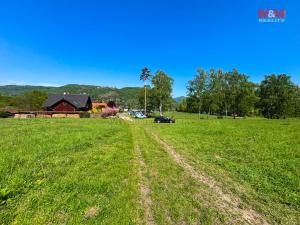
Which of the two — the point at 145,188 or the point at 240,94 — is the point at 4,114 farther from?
the point at 240,94

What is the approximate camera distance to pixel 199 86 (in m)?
64.5

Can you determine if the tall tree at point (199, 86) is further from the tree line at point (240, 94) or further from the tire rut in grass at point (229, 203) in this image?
the tire rut in grass at point (229, 203)

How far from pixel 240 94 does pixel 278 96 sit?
1571 cm

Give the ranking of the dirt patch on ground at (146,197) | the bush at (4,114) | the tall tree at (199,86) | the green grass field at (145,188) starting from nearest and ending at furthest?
the dirt patch on ground at (146,197) → the green grass field at (145,188) → the bush at (4,114) → the tall tree at (199,86)

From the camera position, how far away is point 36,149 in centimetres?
1196

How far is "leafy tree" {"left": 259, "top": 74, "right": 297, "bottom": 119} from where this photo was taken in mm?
70562

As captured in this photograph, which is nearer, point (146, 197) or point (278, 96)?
point (146, 197)

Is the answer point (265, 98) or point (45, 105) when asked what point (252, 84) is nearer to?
point (265, 98)

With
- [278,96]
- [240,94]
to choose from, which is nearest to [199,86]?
[240,94]

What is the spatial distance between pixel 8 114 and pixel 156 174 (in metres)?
53.7

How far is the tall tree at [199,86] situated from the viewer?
6406 centimetres

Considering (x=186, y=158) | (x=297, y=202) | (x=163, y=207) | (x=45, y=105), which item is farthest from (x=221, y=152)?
(x=45, y=105)

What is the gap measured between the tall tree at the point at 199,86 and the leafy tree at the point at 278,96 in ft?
87.1

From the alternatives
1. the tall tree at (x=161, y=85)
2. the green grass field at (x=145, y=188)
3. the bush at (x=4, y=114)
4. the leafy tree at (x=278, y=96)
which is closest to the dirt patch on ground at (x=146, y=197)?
the green grass field at (x=145, y=188)
